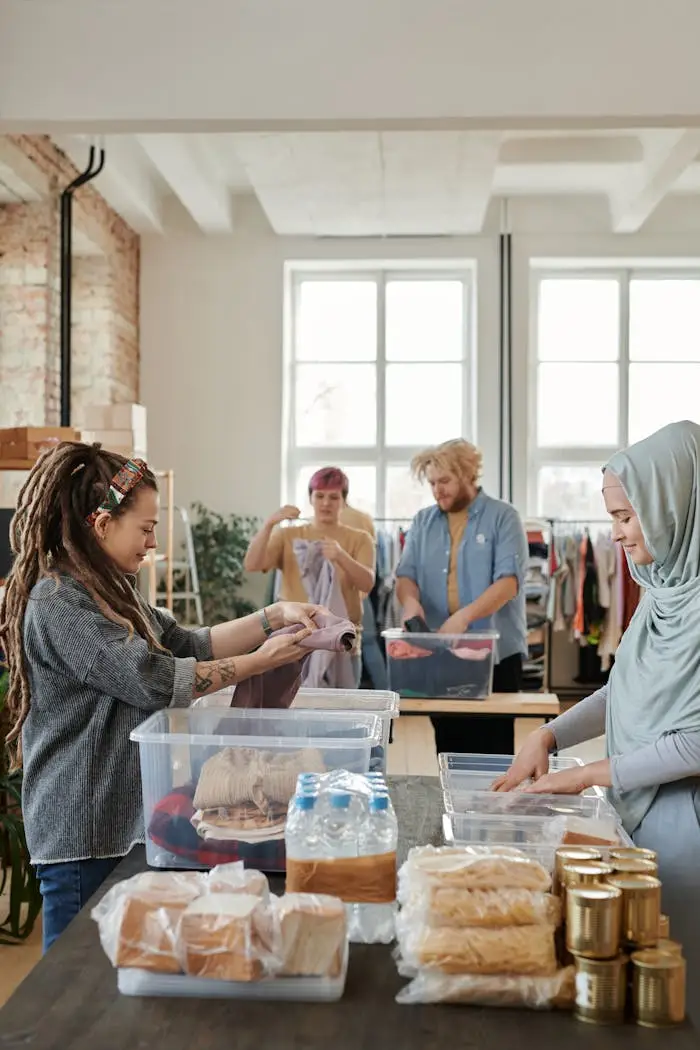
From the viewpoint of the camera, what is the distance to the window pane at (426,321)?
27.5ft

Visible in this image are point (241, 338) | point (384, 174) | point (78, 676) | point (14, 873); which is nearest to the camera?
point (78, 676)

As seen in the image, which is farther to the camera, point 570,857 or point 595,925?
point 570,857

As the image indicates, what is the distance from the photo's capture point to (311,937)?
1.26m

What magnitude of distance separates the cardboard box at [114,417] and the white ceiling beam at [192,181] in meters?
1.43

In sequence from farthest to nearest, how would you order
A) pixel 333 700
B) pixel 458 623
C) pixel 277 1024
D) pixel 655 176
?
1. pixel 655 176
2. pixel 458 623
3. pixel 333 700
4. pixel 277 1024

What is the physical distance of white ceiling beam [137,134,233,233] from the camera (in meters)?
6.13

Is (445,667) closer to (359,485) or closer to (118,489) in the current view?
(118,489)

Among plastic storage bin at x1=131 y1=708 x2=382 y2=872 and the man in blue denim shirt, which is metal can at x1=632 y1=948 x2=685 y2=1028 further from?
the man in blue denim shirt

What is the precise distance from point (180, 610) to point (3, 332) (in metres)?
2.51

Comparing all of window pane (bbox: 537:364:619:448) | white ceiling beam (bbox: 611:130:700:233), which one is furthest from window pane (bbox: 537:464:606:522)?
white ceiling beam (bbox: 611:130:700:233)

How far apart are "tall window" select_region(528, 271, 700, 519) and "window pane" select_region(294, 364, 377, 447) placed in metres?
1.28

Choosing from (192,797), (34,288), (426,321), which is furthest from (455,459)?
(426,321)

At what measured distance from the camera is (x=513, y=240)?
8055 mm

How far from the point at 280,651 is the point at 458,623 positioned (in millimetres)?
1984
